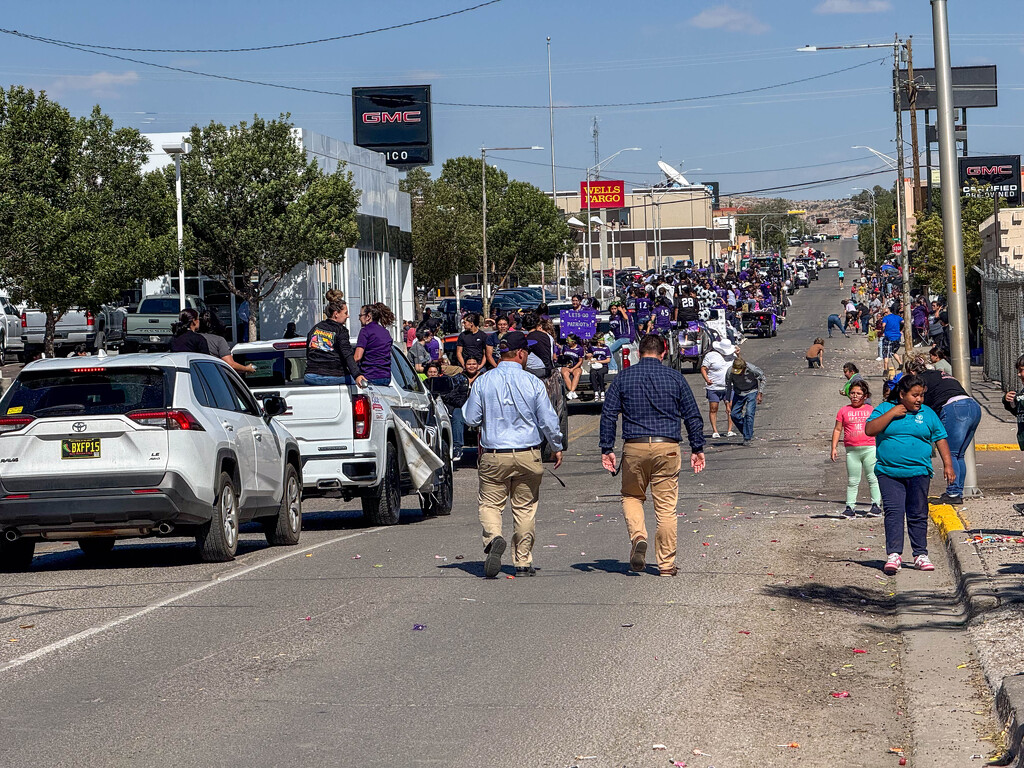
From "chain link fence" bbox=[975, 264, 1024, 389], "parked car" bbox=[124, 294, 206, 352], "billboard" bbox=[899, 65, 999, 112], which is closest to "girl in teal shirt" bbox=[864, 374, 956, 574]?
"chain link fence" bbox=[975, 264, 1024, 389]

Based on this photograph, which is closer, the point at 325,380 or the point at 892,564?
the point at 892,564

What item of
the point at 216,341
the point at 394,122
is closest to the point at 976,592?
the point at 216,341

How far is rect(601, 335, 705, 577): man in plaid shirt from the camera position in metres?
10.8

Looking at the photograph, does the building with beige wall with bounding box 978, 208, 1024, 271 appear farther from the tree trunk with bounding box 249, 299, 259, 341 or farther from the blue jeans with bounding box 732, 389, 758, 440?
the tree trunk with bounding box 249, 299, 259, 341

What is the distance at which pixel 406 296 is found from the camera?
66062mm

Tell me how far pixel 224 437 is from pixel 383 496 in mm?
3472

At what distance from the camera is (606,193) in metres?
101

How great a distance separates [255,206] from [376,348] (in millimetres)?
33953

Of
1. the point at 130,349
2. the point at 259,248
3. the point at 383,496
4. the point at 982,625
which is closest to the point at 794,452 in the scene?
the point at 383,496

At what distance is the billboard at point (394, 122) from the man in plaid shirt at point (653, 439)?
82180 millimetres

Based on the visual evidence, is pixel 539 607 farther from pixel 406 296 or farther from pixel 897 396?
pixel 406 296

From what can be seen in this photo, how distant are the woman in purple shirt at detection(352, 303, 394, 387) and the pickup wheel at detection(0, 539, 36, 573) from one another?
401 centimetres

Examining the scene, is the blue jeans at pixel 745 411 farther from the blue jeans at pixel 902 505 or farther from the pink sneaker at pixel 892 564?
the pink sneaker at pixel 892 564

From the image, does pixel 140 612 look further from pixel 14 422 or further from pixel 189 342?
pixel 189 342
